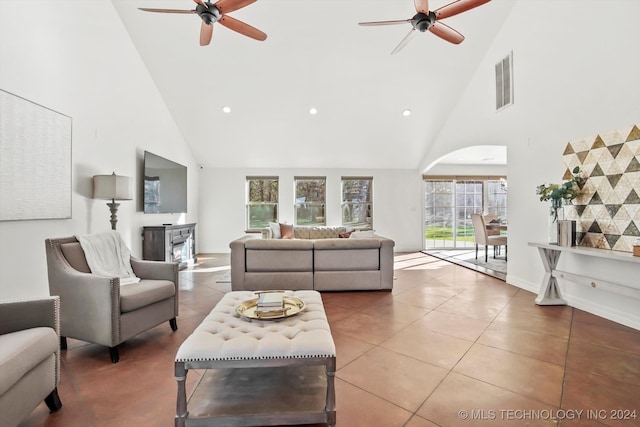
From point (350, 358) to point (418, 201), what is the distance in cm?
623

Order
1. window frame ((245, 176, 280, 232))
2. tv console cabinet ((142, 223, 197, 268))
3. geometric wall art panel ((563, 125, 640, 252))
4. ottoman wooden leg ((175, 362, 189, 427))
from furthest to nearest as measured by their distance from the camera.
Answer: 1. window frame ((245, 176, 280, 232))
2. tv console cabinet ((142, 223, 197, 268))
3. geometric wall art panel ((563, 125, 640, 252))
4. ottoman wooden leg ((175, 362, 189, 427))

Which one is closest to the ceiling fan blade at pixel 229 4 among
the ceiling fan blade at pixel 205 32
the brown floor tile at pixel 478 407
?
the ceiling fan blade at pixel 205 32

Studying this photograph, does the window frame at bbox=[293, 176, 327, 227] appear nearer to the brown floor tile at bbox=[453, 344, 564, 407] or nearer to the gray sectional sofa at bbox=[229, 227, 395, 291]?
the gray sectional sofa at bbox=[229, 227, 395, 291]

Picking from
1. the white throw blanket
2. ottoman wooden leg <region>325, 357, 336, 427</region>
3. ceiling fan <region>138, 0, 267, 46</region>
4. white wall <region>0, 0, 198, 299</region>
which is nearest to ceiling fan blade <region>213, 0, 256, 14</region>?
ceiling fan <region>138, 0, 267, 46</region>

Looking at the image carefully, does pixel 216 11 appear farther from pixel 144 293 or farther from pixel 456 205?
pixel 456 205

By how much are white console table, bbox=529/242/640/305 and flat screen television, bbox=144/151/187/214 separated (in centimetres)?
545

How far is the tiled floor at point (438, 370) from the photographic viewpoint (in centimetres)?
154

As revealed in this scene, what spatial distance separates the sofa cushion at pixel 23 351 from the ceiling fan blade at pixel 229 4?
107 inches

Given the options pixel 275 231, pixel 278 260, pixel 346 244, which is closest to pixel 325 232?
pixel 275 231

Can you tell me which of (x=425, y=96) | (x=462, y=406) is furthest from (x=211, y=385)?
(x=425, y=96)

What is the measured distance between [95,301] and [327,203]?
583cm

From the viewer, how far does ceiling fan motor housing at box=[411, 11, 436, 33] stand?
9.02 ft

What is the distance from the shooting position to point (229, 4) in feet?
8.35

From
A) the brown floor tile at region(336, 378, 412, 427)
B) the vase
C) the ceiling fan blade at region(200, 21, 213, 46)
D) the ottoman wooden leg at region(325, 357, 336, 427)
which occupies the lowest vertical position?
the brown floor tile at region(336, 378, 412, 427)
